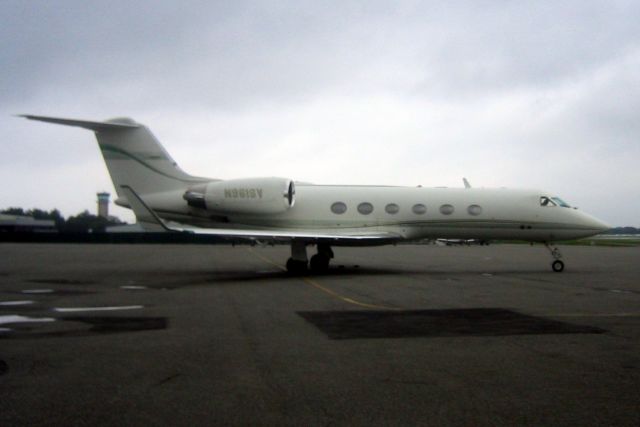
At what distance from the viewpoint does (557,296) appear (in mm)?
13812

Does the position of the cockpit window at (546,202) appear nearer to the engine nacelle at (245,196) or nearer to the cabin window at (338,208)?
the cabin window at (338,208)

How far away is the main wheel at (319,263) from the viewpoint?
22062 millimetres

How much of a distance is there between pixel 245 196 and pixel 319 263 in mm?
3543

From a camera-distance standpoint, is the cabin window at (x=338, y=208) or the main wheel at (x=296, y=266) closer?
the main wheel at (x=296, y=266)

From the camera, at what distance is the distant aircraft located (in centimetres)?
2156

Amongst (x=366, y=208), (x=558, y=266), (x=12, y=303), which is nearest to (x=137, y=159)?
(x=366, y=208)

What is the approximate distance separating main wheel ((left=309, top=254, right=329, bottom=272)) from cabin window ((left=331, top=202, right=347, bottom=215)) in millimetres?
1661

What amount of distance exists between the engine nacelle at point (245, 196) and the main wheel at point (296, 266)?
1.99 metres

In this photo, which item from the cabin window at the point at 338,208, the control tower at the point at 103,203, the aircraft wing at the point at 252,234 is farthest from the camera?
the control tower at the point at 103,203

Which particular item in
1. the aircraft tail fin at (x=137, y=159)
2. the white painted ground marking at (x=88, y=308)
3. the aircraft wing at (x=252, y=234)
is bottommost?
the white painted ground marking at (x=88, y=308)

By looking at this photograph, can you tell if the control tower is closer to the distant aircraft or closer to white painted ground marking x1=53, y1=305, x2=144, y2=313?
the distant aircraft

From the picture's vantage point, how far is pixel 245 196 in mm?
21453

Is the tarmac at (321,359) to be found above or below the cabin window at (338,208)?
below

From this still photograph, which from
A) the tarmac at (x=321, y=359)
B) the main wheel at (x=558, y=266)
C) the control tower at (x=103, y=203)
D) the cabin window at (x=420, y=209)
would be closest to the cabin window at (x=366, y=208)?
the cabin window at (x=420, y=209)
